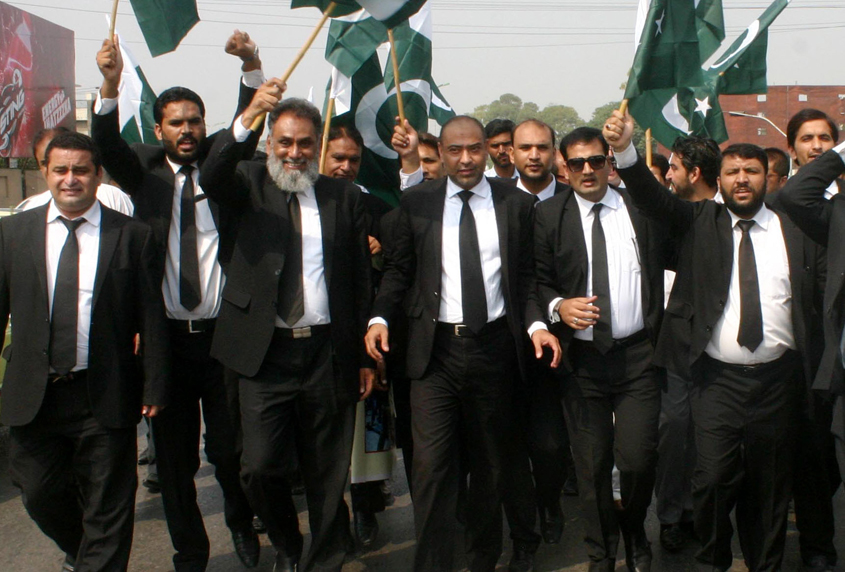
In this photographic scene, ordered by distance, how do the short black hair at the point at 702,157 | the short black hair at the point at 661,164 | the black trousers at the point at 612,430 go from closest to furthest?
the black trousers at the point at 612,430 < the short black hair at the point at 702,157 < the short black hair at the point at 661,164

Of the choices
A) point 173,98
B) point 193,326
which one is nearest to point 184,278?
point 193,326

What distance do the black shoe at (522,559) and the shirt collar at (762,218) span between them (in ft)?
6.61

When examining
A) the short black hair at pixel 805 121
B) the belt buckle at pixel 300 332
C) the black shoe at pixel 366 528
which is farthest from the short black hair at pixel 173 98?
the short black hair at pixel 805 121

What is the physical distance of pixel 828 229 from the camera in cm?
447

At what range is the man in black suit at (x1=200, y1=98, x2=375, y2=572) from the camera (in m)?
4.64

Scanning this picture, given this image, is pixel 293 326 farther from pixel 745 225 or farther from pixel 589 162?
pixel 745 225

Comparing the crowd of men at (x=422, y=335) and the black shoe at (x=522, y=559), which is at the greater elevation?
the crowd of men at (x=422, y=335)

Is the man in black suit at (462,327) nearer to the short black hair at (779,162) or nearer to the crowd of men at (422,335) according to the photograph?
the crowd of men at (422,335)

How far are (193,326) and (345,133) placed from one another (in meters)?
1.73

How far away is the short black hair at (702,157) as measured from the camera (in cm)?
595

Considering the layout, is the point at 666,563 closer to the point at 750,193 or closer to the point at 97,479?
the point at 750,193

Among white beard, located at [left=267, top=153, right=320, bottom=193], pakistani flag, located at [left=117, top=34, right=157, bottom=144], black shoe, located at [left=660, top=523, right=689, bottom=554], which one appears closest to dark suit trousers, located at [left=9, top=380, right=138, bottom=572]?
white beard, located at [left=267, top=153, right=320, bottom=193]

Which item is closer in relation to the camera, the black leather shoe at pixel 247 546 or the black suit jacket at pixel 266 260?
the black suit jacket at pixel 266 260

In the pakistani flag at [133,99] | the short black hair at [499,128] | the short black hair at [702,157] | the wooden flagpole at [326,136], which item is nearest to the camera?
the wooden flagpole at [326,136]
